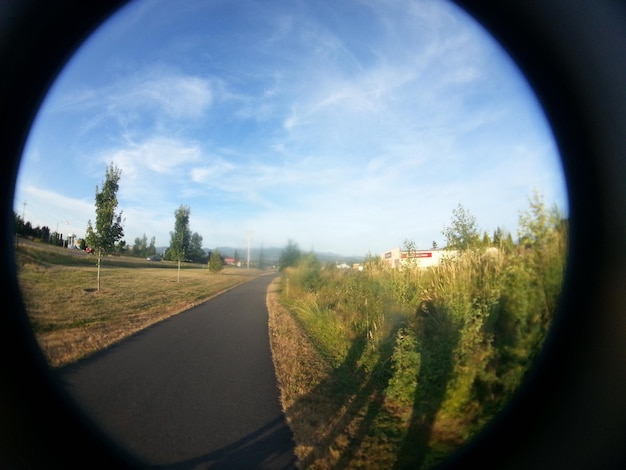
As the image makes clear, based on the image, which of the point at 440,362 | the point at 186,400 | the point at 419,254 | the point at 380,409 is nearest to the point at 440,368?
the point at 440,362

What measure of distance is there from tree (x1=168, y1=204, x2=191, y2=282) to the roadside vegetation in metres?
3.48

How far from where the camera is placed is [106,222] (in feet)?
23.6

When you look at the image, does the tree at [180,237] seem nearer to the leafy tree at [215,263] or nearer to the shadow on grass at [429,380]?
the shadow on grass at [429,380]

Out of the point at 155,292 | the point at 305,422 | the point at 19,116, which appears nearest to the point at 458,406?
the point at 305,422

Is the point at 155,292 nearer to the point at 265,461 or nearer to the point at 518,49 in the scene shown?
the point at 265,461

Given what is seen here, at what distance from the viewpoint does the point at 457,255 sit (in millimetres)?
5078

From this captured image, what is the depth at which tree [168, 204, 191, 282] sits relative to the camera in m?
6.87

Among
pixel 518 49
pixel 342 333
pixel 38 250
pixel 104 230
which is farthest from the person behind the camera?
pixel 342 333

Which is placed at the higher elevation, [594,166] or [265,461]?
[594,166]

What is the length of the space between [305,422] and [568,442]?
2.73 m

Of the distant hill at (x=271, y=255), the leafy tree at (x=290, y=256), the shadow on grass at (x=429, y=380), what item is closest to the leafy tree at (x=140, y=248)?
the distant hill at (x=271, y=255)

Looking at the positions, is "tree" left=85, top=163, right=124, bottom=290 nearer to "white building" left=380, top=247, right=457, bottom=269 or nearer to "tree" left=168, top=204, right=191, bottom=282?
"tree" left=168, top=204, right=191, bottom=282

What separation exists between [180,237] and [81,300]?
2.49 metres

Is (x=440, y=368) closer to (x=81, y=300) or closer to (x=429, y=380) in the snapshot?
(x=429, y=380)
